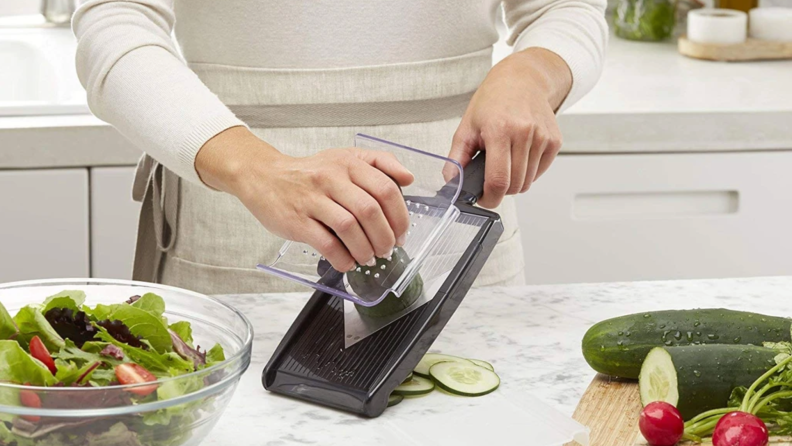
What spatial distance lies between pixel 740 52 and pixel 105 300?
1.85 metres

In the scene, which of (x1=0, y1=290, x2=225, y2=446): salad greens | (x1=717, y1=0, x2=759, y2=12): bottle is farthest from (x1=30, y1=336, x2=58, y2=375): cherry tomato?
(x1=717, y1=0, x2=759, y2=12): bottle

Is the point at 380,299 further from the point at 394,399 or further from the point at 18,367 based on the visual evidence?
the point at 18,367

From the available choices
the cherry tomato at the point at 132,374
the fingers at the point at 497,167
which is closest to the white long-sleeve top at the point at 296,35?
the fingers at the point at 497,167

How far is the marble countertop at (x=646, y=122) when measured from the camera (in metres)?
1.80

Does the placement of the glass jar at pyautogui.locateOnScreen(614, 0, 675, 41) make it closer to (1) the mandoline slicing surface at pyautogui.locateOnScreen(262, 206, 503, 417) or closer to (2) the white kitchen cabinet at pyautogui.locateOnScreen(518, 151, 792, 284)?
(2) the white kitchen cabinet at pyautogui.locateOnScreen(518, 151, 792, 284)

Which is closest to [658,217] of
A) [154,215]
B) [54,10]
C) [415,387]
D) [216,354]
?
[154,215]

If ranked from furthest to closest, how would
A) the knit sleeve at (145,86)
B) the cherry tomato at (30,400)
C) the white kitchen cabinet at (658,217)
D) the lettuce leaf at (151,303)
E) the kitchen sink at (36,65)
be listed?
the kitchen sink at (36,65) < the white kitchen cabinet at (658,217) < the knit sleeve at (145,86) < the lettuce leaf at (151,303) < the cherry tomato at (30,400)

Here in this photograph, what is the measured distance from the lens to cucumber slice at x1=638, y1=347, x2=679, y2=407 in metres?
0.97

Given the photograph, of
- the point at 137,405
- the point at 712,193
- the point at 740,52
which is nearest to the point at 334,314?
the point at 137,405

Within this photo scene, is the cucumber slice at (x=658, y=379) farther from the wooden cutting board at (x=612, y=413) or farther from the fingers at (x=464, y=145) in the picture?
the fingers at (x=464, y=145)

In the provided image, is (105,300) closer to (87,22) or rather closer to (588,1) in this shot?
(87,22)

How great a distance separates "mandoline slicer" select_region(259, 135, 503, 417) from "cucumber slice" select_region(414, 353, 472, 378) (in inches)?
1.4

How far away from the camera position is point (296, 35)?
1.37m

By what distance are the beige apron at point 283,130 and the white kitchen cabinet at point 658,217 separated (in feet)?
1.72
